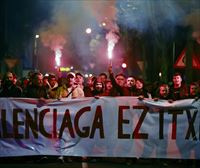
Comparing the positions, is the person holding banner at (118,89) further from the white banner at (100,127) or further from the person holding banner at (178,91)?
the person holding banner at (178,91)

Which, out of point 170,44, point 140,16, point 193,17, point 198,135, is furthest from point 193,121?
point 140,16

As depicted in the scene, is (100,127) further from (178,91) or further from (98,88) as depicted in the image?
(178,91)

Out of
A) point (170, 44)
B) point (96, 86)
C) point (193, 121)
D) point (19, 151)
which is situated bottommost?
point (19, 151)

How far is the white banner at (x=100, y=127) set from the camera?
8984mm

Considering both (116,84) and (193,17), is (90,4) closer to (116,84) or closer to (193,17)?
(193,17)

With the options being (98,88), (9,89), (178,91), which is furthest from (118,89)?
(9,89)

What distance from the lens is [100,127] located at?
911 cm

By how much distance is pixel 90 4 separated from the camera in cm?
2672

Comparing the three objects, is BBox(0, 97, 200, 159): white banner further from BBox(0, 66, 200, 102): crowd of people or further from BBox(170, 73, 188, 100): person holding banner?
BBox(170, 73, 188, 100): person holding banner

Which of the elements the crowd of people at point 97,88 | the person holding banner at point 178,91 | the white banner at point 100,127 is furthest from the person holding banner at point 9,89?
the person holding banner at point 178,91

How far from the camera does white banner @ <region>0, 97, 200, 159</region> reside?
29.5 feet

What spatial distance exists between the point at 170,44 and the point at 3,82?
18.5 metres

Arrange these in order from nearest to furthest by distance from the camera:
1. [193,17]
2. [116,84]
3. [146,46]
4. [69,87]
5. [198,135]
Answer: [198,135] < [116,84] < [69,87] < [193,17] < [146,46]

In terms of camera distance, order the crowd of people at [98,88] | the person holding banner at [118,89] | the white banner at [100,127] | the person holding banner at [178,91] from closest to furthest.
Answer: the white banner at [100,127] < the person holding banner at [178,91] < the crowd of people at [98,88] < the person holding banner at [118,89]
